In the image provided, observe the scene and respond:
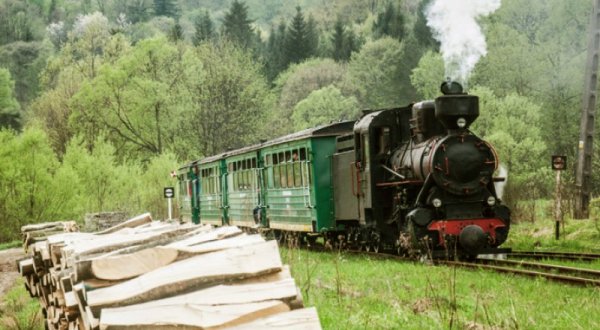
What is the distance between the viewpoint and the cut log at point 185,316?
4926 millimetres

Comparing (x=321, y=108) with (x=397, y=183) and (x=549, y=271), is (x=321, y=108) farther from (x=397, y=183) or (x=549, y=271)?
(x=549, y=271)

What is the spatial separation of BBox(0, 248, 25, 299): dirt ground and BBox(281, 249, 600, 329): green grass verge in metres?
8.95

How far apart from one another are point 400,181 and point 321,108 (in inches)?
2105

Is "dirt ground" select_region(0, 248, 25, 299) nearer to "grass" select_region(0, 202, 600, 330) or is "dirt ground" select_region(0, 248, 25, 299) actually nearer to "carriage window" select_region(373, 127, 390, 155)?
"grass" select_region(0, 202, 600, 330)

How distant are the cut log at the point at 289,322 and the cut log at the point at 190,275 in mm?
597

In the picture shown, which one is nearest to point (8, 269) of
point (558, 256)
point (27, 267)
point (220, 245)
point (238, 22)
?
point (27, 267)

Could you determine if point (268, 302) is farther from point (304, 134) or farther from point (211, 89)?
point (211, 89)

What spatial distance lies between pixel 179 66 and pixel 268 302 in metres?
53.3

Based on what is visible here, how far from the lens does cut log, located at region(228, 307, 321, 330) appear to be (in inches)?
193

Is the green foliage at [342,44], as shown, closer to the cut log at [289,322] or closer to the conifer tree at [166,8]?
the conifer tree at [166,8]

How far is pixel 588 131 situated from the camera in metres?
22.5

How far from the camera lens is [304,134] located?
19.8 meters

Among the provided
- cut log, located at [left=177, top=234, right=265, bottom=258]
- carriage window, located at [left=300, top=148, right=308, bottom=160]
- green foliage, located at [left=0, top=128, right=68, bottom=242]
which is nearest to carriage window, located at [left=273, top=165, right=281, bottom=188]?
carriage window, located at [left=300, top=148, right=308, bottom=160]

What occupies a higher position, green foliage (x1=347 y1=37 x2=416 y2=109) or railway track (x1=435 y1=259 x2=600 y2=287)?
green foliage (x1=347 y1=37 x2=416 y2=109)
